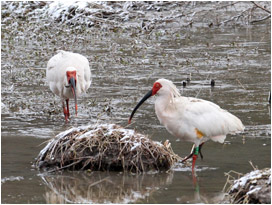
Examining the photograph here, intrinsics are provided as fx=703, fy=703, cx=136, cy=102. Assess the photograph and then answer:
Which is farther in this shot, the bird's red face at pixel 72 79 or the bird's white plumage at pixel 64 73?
the bird's white plumage at pixel 64 73

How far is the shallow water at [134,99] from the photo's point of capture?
265 inches

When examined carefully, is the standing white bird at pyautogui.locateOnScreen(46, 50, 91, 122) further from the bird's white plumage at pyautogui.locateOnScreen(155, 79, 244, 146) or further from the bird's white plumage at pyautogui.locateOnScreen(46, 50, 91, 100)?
the bird's white plumage at pyautogui.locateOnScreen(155, 79, 244, 146)

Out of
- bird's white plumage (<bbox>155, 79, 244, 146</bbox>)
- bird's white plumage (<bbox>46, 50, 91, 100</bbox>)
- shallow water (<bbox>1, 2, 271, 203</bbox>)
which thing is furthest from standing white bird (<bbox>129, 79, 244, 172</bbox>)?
bird's white plumage (<bbox>46, 50, 91, 100</bbox>)

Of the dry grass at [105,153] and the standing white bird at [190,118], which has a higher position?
the standing white bird at [190,118]

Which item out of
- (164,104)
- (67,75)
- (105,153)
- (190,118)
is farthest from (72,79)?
(105,153)

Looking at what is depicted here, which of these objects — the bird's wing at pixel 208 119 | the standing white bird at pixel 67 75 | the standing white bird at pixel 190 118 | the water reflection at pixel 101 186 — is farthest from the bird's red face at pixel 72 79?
the water reflection at pixel 101 186

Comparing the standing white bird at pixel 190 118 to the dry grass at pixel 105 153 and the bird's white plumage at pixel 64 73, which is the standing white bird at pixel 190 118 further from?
the bird's white plumage at pixel 64 73

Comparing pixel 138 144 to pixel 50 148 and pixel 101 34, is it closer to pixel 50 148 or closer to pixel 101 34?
pixel 50 148

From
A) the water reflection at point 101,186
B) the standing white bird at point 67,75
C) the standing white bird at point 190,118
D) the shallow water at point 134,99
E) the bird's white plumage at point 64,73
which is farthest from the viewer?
the bird's white plumage at point 64,73

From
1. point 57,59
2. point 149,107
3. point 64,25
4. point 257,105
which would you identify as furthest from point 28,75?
point 64,25

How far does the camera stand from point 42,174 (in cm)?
721

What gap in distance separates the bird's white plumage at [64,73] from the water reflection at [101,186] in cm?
414

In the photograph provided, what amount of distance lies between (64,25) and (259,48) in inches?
245

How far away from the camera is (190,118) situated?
25.5 ft
